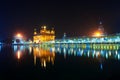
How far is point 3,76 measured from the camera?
15297 millimetres

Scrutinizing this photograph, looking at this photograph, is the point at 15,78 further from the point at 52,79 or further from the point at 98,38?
the point at 98,38

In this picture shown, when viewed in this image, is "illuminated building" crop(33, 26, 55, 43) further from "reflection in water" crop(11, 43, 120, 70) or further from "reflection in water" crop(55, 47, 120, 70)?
"reflection in water" crop(55, 47, 120, 70)

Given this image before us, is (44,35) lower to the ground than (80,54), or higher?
higher

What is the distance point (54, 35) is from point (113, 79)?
121251mm

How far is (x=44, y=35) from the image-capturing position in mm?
131000

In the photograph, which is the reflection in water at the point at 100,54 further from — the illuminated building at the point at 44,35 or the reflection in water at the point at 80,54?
the illuminated building at the point at 44,35

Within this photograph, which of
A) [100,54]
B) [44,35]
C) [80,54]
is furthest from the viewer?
[44,35]

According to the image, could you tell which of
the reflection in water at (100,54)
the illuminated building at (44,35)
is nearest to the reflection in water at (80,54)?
the reflection in water at (100,54)

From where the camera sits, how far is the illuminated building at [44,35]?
129337 millimetres

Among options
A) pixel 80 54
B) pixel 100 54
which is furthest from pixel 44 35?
pixel 100 54

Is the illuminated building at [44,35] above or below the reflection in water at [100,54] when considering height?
above

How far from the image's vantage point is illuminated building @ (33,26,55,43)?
129m

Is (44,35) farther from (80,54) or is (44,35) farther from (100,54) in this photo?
(100,54)

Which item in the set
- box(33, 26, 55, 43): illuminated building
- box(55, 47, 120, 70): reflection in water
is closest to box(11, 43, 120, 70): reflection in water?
box(55, 47, 120, 70): reflection in water
